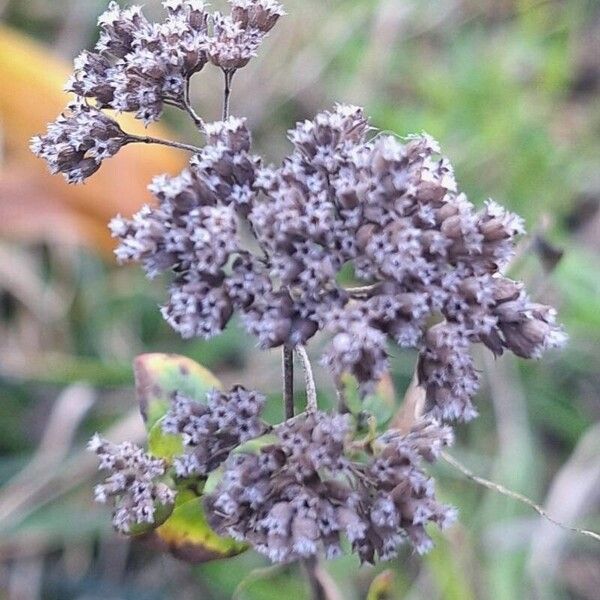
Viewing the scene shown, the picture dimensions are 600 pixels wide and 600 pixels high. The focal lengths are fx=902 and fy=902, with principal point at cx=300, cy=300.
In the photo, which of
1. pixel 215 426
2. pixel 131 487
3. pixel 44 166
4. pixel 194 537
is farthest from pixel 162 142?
pixel 44 166

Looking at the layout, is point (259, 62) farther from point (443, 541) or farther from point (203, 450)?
point (203, 450)

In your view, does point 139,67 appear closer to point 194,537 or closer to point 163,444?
point 163,444

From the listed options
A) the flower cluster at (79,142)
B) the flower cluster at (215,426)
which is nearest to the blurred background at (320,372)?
the flower cluster at (215,426)

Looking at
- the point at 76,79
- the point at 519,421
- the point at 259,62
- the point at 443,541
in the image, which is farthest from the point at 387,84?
the point at 76,79

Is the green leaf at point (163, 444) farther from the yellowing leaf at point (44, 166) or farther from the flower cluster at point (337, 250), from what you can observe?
the yellowing leaf at point (44, 166)

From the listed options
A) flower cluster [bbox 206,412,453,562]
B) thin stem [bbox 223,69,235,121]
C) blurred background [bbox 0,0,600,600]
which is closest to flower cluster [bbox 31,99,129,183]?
thin stem [bbox 223,69,235,121]

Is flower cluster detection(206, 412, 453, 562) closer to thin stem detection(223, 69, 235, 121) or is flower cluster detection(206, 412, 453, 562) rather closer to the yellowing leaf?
thin stem detection(223, 69, 235, 121)

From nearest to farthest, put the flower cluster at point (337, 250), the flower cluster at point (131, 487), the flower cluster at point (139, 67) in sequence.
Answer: the flower cluster at point (337, 250) → the flower cluster at point (131, 487) → the flower cluster at point (139, 67)
